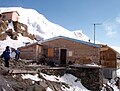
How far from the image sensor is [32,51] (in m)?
27.5

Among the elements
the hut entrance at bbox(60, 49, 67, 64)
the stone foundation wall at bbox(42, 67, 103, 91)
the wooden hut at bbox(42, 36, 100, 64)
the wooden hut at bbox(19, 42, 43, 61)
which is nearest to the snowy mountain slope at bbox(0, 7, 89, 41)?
the wooden hut at bbox(19, 42, 43, 61)

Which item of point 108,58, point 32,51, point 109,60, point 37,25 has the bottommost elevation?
point 109,60

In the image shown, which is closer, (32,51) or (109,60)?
(32,51)

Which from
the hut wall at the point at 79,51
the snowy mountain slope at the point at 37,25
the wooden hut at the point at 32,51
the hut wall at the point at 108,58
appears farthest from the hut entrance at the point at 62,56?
the snowy mountain slope at the point at 37,25

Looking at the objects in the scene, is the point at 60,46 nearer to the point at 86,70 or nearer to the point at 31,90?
the point at 86,70

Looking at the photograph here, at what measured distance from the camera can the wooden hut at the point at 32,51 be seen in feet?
89.7

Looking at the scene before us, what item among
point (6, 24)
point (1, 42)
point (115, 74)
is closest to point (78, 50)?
point (115, 74)

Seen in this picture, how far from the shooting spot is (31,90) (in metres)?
12.4

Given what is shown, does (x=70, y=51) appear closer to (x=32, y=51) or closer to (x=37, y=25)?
(x=32, y=51)

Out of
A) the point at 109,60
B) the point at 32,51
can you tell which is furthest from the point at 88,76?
the point at 109,60

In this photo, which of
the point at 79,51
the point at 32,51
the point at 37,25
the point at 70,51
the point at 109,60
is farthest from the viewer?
the point at 37,25

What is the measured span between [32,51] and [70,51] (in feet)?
15.2

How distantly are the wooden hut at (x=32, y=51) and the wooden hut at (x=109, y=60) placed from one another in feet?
34.1

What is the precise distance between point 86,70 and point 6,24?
1168 inches
